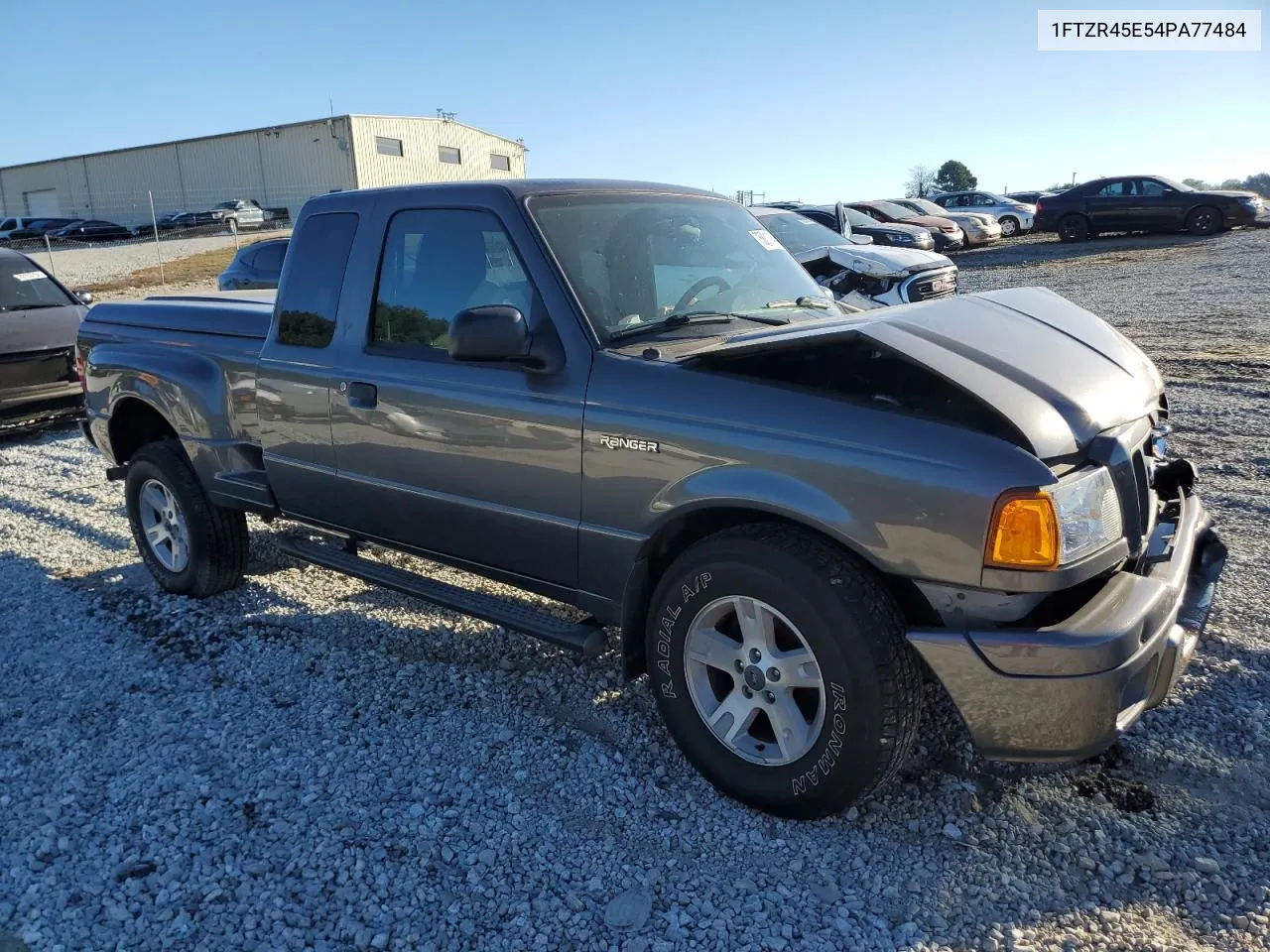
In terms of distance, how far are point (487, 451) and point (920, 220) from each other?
924 inches

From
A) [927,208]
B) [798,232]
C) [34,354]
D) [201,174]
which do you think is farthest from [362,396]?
[201,174]

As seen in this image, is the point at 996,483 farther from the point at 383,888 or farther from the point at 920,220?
the point at 920,220

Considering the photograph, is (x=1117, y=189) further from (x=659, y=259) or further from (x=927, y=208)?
(x=659, y=259)

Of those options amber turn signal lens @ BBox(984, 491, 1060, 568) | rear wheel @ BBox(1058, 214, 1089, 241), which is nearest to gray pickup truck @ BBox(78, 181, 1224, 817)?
amber turn signal lens @ BBox(984, 491, 1060, 568)

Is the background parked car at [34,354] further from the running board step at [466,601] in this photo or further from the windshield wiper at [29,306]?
the running board step at [466,601]

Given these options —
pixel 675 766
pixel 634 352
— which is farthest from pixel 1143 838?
pixel 634 352

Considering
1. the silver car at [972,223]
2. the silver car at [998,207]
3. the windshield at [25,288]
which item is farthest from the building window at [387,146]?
the windshield at [25,288]

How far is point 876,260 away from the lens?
32.7 ft

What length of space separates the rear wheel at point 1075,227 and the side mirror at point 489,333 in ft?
82.3

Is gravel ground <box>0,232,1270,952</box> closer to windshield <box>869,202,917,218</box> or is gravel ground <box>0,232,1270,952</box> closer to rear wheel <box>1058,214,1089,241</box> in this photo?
windshield <box>869,202,917,218</box>

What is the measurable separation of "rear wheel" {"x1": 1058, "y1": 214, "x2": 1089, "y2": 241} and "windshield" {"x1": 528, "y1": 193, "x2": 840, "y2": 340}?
2351 cm

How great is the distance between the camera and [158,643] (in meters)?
4.45

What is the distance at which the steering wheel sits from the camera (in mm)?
3592

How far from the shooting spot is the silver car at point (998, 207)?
97.1 feet
